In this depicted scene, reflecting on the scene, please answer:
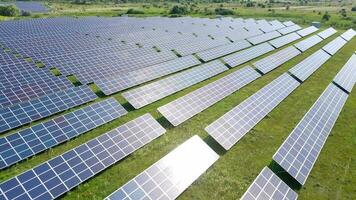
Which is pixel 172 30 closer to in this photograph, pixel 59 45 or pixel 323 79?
pixel 59 45

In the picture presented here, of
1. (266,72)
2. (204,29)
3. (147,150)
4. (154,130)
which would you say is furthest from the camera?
(204,29)

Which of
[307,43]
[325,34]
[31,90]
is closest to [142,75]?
[31,90]

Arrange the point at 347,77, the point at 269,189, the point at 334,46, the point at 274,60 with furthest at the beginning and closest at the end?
1. the point at 334,46
2. the point at 274,60
3. the point at 347,77
4. the point at 269,189

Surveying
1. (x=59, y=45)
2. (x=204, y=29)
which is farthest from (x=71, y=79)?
(x=204, y=29)

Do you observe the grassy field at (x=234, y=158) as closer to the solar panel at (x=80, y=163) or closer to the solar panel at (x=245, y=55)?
the solar panel at (x=80, y=163)

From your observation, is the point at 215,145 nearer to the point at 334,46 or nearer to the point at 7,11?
the point at 334,46

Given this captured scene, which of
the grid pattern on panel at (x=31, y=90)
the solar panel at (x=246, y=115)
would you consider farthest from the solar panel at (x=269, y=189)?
the grid pattern on panel at (x=31, y=90)
